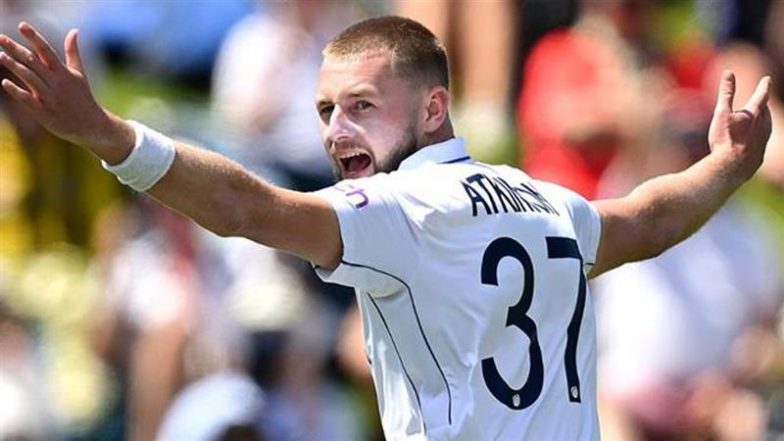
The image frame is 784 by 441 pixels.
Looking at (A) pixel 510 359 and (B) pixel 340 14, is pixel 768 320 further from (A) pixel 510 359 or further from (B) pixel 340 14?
(A) pixel 510 359

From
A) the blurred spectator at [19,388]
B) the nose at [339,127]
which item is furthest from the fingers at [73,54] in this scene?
the blurred spectator at [19,388]

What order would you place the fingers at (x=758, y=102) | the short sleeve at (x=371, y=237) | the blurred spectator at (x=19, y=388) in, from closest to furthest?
the short sleeve at (x=371, y=237), the fingers at (x=758, y=102), the blurred spectator at (x=19, y=388)

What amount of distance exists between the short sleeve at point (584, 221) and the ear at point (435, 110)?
37cm

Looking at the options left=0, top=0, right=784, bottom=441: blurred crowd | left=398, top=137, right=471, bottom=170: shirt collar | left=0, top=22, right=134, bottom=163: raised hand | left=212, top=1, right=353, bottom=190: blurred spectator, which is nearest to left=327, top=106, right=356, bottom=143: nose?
left=398, top=137, right=471, bottom=170: shirt collar

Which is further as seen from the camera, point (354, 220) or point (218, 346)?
point (218, 346)

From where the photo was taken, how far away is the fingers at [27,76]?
14.5ft

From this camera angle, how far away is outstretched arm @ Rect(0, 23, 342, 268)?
4.43 meters

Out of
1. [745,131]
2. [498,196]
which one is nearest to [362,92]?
[498,196]

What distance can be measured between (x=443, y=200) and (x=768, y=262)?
4.76m

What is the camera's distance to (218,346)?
8922mm

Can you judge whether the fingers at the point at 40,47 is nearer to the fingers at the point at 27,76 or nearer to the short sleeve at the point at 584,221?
the fingers at the point at 27,76

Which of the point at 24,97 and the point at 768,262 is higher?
the point at 24,97

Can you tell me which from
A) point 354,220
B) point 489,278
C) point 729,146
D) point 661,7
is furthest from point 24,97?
point 661,7

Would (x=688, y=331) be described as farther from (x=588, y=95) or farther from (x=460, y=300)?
(x=460, y=300)
